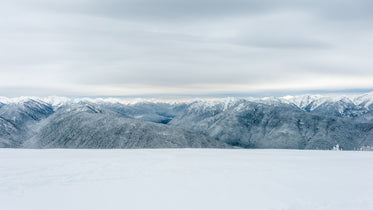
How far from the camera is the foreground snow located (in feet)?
51.9

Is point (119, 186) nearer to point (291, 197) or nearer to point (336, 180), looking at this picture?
point (291, 197)

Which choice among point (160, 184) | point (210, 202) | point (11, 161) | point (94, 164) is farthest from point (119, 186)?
point (11, 161)

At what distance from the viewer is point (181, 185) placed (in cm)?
1962

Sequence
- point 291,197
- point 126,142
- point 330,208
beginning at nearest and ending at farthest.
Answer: point 330,208, point 291,197, point 126,142

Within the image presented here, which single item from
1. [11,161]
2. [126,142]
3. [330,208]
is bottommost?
[126,142]

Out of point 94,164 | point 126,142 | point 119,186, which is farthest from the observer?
point 126,142

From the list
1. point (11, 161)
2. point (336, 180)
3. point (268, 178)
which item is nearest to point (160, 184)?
point (268, 178)

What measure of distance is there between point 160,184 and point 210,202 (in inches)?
207

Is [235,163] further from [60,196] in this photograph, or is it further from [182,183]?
[60,196]

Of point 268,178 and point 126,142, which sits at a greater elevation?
point 268,178

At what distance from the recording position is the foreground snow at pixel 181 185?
623 inches

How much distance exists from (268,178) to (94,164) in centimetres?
1779

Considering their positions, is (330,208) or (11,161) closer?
(330,208)

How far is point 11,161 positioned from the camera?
2892 centimetres
